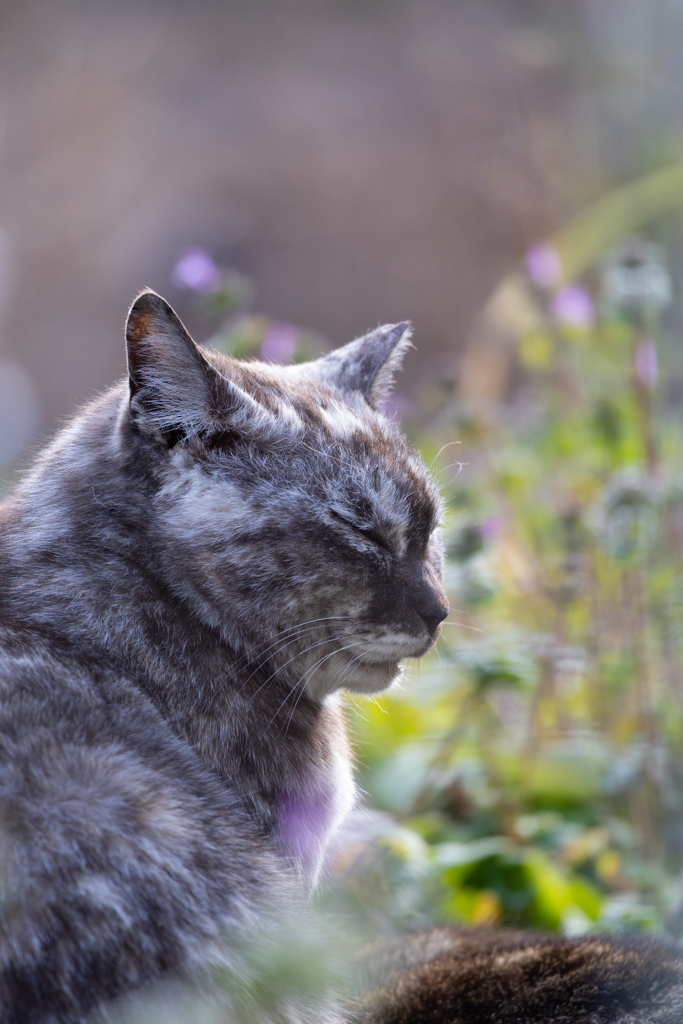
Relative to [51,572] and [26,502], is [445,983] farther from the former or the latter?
[26,502]

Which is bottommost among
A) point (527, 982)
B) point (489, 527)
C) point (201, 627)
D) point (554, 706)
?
point (554, 706)

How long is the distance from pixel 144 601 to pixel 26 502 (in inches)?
13.0

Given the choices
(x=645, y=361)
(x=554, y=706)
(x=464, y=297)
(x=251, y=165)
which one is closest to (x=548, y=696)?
(x=554, y=706)

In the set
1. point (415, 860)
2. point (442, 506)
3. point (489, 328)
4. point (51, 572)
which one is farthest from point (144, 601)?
point (489, 328)

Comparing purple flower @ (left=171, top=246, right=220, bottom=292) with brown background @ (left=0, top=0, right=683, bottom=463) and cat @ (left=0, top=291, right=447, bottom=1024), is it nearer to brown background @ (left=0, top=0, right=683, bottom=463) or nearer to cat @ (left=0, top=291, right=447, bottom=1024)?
cat @ (left=0, top=291, right=447, bottom=1024)

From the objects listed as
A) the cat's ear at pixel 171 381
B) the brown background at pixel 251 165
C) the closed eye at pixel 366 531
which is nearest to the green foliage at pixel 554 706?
the closed eye at pixel 366 531

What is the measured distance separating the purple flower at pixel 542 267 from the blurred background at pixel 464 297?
1 cm

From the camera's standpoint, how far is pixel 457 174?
845 centimetres

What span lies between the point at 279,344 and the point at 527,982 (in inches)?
75.5

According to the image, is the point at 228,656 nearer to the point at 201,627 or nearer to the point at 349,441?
the point at 201,627

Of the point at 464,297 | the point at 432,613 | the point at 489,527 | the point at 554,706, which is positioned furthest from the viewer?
the point at 464,297

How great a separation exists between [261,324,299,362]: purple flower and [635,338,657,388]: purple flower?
3.41ft

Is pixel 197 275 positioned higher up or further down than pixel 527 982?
higher up

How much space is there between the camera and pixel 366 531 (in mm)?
1636
